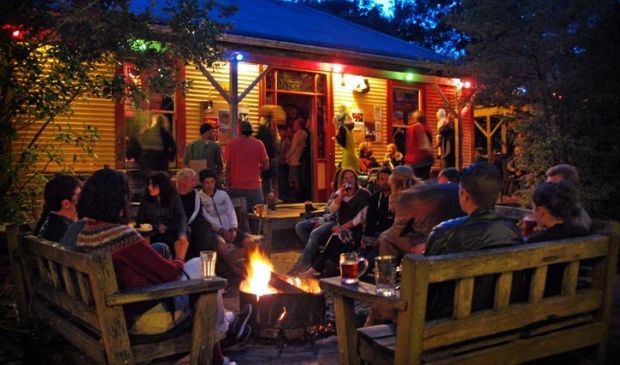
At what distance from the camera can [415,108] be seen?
592 inches

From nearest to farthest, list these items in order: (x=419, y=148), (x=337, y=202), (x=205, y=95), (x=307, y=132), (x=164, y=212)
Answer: (x=164, y=212)
(x=337, y=202)
(x=419, y=148)
(x=205, y=95)
(x=307, y=132)

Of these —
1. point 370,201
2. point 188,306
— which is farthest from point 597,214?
point 188,306

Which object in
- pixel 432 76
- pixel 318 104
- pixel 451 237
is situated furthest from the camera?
pixel 432 76

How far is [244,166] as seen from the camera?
8625 mm

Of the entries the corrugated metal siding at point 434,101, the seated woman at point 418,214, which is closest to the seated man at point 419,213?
the seated woman at point 418,214

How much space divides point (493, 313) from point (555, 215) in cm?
103

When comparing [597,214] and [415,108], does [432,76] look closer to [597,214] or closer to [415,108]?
[415,108]

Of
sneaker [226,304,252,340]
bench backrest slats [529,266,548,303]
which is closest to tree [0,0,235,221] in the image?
sneaker [226,304,252,340]

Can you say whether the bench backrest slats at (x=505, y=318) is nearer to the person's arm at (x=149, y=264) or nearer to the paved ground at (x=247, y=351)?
the paved ground at (x=247, y=351)

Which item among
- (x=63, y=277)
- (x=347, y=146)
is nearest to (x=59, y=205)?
(x=63, y=277)

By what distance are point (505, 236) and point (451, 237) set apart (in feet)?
0.94

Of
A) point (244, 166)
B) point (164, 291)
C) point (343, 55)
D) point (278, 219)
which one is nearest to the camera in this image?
point (164, 291)

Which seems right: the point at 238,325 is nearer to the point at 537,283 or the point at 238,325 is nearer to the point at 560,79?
the point at 537,283

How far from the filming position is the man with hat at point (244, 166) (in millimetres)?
8625
